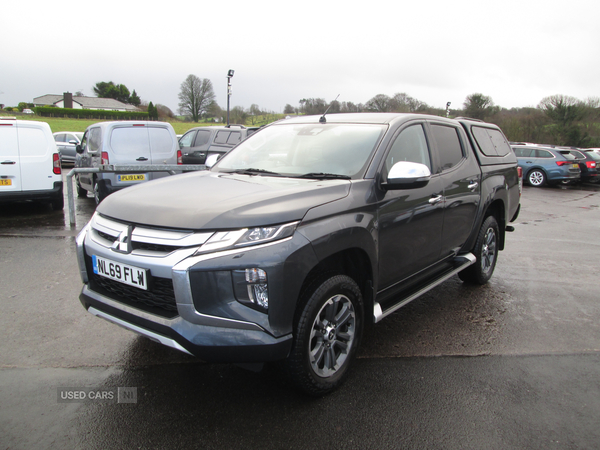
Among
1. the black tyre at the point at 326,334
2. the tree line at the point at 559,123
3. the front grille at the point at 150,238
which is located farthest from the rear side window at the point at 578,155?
the front grille at the point at 150,238

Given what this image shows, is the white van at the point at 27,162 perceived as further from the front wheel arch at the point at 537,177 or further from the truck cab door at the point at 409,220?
the front wheel arch at the point at 537,177

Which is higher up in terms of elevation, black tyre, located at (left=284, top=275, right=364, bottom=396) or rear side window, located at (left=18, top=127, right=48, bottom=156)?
rear side window, located at (left=18, top=127, right=48, bottom=156)

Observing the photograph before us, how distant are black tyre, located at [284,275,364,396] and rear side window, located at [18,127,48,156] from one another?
26.1ft

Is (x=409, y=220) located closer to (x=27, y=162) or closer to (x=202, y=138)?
(x=27, y=162)

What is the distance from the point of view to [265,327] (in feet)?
7.95

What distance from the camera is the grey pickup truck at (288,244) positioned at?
2402mm

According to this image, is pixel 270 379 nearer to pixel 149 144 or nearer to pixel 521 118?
pixel 149 144

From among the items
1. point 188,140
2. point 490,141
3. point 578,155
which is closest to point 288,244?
point 490,141

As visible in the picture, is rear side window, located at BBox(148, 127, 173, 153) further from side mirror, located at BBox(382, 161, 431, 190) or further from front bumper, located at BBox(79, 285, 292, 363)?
front bumper, located at BBox(79, 285, 292, 363)

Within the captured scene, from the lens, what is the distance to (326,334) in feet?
9.35

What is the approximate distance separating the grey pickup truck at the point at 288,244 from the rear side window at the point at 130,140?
233 inches

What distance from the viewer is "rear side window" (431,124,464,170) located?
4227mm

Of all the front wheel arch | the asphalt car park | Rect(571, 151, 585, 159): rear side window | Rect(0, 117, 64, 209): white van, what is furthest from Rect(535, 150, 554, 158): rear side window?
Rect(0, 117, 64, 209): white van

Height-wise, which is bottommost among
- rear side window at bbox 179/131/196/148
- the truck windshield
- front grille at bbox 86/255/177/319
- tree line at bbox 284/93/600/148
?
front grille at bbox 86/255/177/319
